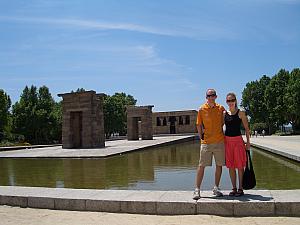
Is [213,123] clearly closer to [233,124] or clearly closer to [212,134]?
[212,134]

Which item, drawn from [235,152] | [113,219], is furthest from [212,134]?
[113,219]

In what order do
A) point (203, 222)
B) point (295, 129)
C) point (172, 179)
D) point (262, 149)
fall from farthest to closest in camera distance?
point (295, 129), point (262, 149), point (172, 179), point (203, 222)

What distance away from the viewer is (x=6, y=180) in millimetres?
11180

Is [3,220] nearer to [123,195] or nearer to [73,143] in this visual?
[123,195]

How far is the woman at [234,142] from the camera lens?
657cm

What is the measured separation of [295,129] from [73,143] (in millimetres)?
46938

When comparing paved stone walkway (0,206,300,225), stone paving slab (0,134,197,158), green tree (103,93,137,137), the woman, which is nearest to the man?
the woman

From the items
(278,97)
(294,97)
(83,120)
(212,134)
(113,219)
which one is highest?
(278,97)

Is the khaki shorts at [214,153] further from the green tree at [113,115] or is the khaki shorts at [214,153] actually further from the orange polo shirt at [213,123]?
the green tree at [113,115]

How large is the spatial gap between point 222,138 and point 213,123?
0.32m

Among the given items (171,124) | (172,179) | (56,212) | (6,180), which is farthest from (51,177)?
(171,124)

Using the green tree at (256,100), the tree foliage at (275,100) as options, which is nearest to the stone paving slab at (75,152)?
the tree foliage at (275,100)

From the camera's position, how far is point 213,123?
22.0 feet

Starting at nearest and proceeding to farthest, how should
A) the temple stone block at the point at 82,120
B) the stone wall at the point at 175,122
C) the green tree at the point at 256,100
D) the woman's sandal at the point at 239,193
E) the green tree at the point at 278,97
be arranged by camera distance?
the woman's sandal at the point at 239,193, the temple stone block at the point at 82,120, the green tree at the point at 278,97, the stone wall at the point at 175,122, the green tree at the point at 256,100
